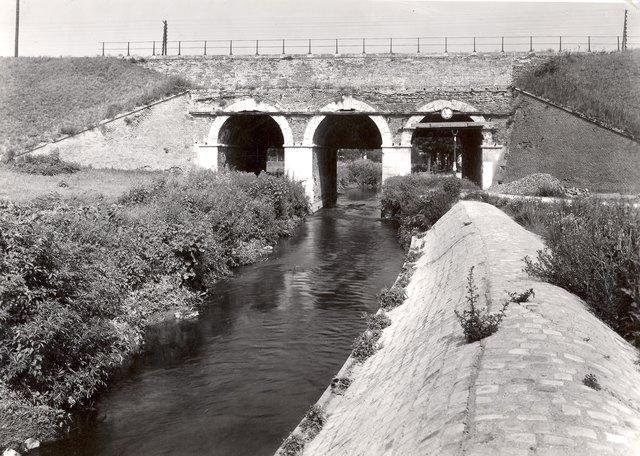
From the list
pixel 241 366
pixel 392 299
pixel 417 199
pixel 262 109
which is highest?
pixel 262 109

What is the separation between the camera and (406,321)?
9969mm

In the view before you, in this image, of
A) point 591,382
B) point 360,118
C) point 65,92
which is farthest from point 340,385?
point 65,92

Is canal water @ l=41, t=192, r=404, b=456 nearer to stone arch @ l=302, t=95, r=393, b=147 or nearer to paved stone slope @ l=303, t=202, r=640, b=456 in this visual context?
paved stone slope @ l=303, t=202, r=640, b=456

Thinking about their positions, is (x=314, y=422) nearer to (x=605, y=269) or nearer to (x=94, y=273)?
(x=605, y=269)

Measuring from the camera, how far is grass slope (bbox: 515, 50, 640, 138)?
28470 mm

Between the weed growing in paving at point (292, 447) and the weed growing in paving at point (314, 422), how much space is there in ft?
0.73

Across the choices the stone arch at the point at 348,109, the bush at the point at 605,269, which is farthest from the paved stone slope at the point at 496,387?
the stone arch at the point at 348,109

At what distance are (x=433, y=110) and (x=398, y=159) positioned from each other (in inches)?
116

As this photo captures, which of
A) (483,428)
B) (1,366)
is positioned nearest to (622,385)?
(483,428)

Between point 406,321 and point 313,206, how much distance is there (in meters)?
22.0

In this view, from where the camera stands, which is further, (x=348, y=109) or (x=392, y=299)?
(x=348, y=109)

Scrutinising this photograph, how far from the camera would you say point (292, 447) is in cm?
661

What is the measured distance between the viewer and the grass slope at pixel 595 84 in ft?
93.4

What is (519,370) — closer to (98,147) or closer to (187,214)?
(187,214)
